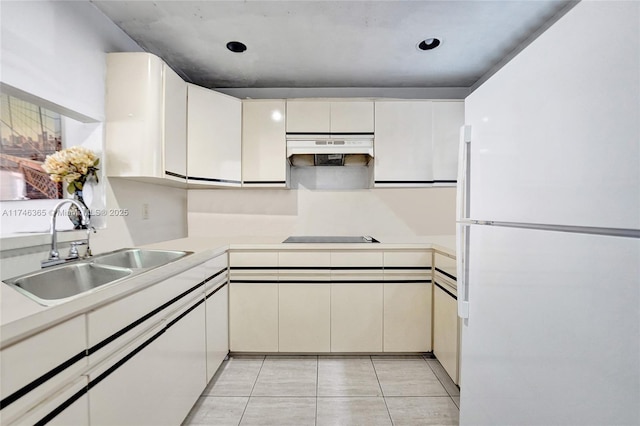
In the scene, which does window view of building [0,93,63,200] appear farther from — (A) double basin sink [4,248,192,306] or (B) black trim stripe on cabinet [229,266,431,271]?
(B) black trim stripe on cabinet [229,266,431,271]

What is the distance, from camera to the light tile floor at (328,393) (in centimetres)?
152

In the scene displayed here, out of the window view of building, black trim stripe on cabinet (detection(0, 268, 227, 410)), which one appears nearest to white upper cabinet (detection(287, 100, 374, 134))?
the window view of building

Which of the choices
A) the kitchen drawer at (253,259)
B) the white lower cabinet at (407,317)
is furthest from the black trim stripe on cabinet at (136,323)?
the white lower cabinet at (407,317)

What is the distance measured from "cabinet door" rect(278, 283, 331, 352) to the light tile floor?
0.12 m

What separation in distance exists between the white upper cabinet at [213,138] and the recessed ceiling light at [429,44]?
5.11ft

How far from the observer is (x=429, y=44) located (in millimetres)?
2025

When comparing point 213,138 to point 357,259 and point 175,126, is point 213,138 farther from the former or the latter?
point 357,259

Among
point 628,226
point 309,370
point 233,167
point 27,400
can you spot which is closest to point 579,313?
point 628,226

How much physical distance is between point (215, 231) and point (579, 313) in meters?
2.66

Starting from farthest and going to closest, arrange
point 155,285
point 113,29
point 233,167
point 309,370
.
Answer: point 233,167, point 309,370, point 113,29, point 155,285

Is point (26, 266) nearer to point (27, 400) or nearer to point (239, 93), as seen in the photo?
point (27, 400)

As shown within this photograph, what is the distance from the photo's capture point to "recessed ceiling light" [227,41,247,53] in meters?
2.00

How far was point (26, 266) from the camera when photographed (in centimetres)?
119

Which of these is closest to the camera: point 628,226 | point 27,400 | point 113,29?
point 628,226
